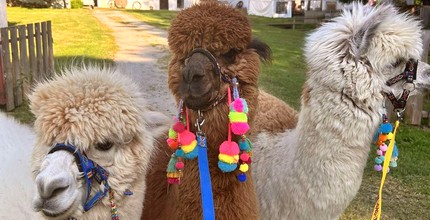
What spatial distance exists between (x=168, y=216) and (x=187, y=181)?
276mm

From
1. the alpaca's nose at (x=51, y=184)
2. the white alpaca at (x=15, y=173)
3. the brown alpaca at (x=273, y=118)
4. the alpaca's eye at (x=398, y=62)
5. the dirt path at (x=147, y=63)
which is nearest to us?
the alpaca's nose at (x=51, y=184)

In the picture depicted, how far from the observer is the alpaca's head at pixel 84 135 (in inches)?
78.7

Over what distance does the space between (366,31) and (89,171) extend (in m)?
2.03

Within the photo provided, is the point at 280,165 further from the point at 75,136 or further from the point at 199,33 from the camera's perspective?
the point at 75,136

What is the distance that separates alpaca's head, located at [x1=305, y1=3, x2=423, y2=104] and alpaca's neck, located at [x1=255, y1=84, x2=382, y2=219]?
0.09m

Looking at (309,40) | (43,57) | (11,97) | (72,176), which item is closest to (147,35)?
(43,57)

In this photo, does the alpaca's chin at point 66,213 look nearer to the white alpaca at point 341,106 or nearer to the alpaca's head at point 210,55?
the alpaca's head at point 210,55

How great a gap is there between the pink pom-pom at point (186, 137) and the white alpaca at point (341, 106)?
1.03 meters

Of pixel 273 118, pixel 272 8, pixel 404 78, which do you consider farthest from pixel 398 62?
pixel 272 8

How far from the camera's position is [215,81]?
2.32m

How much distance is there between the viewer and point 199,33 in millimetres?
2361

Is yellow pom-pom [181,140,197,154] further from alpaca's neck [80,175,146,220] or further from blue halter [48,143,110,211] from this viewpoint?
blue halter [48,143,110,211]

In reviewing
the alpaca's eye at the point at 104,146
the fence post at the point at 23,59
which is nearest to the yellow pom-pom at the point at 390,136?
the alpaca's eye at the point at 104,146

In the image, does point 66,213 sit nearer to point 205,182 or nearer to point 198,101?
point 205,182
